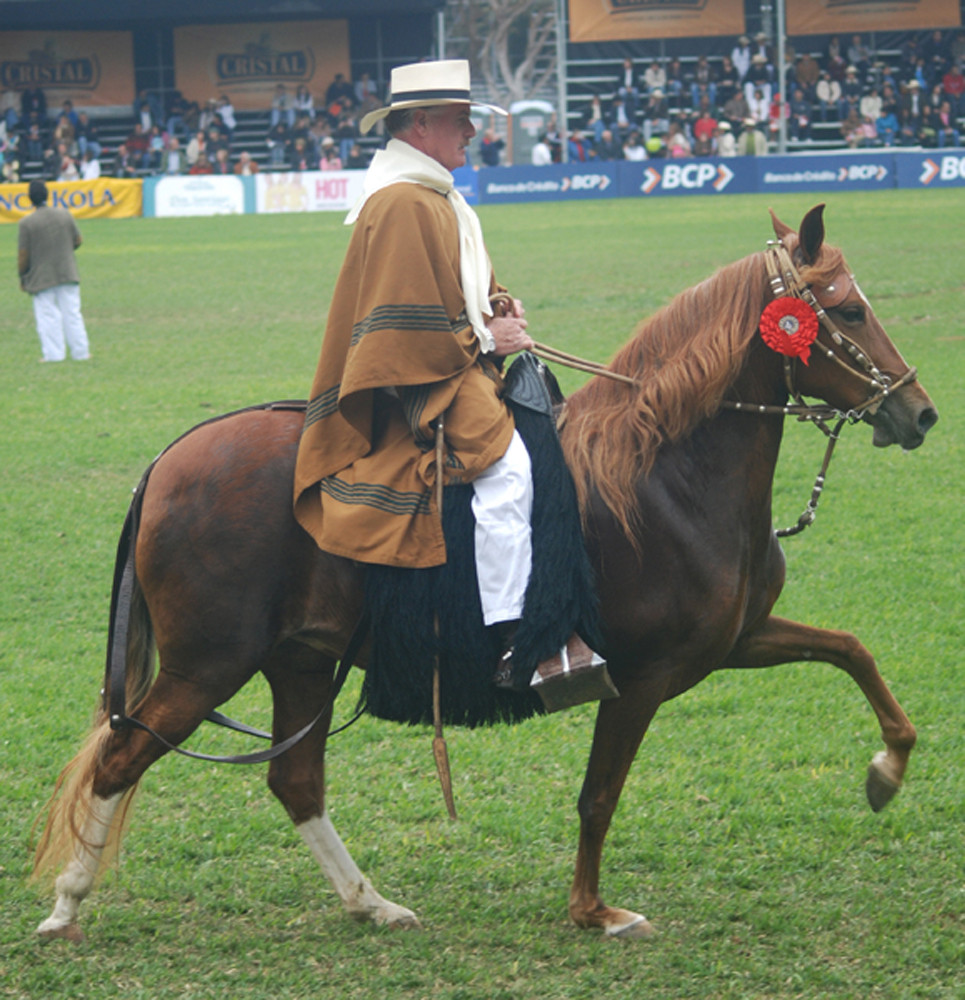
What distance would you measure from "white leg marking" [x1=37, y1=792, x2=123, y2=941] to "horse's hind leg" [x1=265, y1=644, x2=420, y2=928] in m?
0.53

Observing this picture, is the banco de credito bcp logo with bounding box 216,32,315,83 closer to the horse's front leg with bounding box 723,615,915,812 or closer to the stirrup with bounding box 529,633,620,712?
the horse's front leg with bounding box 723,615,915,812

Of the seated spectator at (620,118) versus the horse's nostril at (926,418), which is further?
the seated spectator at (620,118)

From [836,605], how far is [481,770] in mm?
2506

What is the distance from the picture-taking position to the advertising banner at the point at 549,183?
35000 millimetres

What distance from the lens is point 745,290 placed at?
374 cm

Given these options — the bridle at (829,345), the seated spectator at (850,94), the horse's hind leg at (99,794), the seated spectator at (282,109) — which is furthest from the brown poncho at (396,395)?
the seated spectator at (282,109)

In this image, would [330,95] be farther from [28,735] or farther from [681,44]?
[28,735]

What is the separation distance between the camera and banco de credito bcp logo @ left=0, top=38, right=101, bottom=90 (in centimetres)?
4319

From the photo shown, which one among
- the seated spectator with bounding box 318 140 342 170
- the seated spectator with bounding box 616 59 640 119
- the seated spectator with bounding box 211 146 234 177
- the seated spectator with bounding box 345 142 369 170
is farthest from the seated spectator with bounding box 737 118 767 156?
the seated spectator with bounding box 211 146 234 177

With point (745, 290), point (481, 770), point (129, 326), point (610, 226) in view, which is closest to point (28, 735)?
point (481, 770)

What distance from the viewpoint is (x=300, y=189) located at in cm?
3412

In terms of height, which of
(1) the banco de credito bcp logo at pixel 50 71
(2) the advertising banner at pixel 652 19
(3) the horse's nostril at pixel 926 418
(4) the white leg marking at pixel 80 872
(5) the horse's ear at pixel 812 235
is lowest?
(4) the white leg marking at pixel 80 872

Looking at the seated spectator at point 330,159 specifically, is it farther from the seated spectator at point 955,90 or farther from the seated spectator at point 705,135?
the seated spectator at point 955,90

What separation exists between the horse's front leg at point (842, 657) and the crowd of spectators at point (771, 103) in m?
33.5
